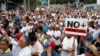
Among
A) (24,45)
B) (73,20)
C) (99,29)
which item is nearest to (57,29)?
(99,29)

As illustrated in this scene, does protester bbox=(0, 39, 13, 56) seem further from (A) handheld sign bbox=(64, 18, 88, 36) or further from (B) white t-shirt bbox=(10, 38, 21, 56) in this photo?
(A) handheld sign bbox=(64, 18, 88, 36)

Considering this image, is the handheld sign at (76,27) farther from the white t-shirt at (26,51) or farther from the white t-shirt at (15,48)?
the white t-shirt at (15,48)

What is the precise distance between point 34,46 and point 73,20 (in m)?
1.25

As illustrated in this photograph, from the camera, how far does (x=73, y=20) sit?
31.6 ft

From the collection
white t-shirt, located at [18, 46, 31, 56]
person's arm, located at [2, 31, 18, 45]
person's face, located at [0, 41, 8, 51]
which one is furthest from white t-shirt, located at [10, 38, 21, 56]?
person's face, located at [0, 41, 8, 51]

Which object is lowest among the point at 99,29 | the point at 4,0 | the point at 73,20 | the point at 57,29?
the point at 4,0

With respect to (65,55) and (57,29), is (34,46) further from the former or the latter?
(57,29)

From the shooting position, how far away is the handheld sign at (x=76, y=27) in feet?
29.6

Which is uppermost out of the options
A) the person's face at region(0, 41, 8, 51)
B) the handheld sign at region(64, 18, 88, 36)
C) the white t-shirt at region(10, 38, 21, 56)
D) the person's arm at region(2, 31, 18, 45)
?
the handheld sign at region(64, 18, 88, 36)

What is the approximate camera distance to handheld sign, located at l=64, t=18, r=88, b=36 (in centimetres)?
902

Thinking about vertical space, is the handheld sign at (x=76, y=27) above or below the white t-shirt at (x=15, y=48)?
above

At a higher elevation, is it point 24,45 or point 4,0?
point 24,45

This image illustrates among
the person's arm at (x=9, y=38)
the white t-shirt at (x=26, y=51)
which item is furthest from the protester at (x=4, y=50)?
the person's arm at (x=9, y=38)

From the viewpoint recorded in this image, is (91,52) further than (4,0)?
No
